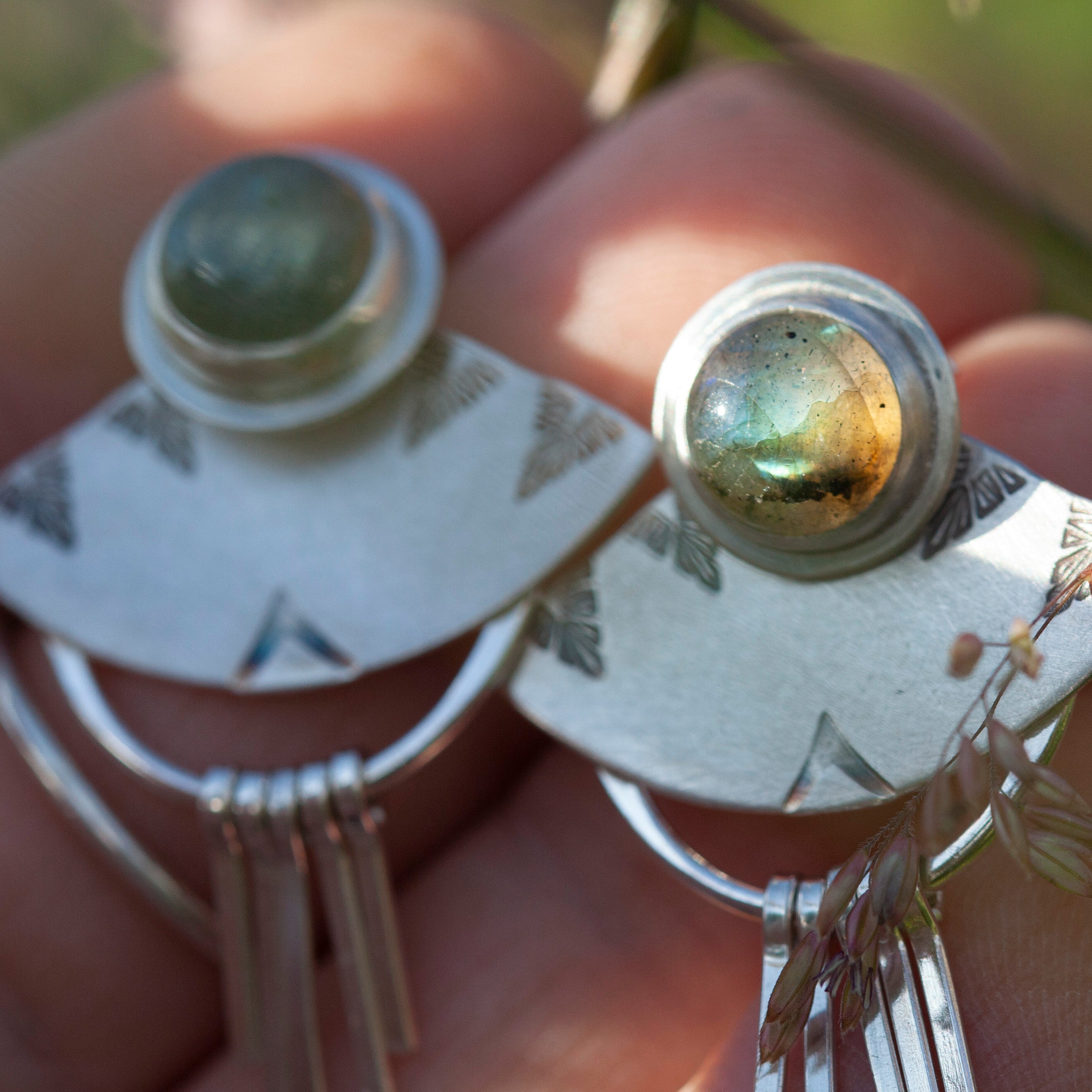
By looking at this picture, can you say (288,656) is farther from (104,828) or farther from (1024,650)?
(1024,650)

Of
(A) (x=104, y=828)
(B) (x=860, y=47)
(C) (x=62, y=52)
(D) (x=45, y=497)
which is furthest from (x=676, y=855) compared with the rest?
(C) (x=62, y=52)

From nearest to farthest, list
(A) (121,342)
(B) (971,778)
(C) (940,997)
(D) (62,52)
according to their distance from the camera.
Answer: (B) (971,778) < (C) (940,997) < (A) (121,342) < (D) (62,52)

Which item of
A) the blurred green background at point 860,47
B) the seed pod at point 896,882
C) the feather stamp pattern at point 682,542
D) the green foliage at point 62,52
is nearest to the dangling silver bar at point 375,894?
the feather stamp pattern at point 682,542

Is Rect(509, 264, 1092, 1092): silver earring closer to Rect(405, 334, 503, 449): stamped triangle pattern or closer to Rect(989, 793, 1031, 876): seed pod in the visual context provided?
Rect(989, 793, 1031, 876): seed pod

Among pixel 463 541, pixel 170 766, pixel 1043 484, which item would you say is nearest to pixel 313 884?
pixel 170 766

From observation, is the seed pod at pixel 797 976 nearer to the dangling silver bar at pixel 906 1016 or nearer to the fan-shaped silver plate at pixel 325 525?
the dangling silver bar at pixel 906 1016

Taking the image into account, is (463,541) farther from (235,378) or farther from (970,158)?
(970,158)
